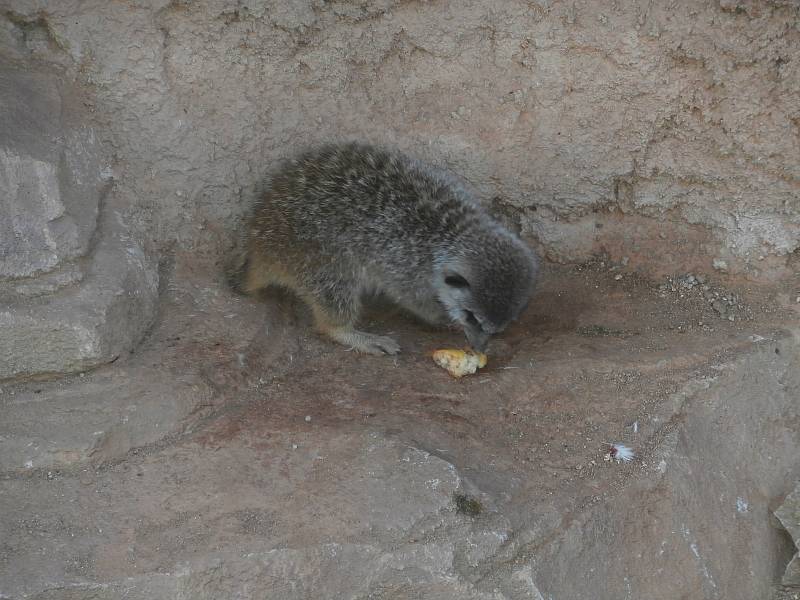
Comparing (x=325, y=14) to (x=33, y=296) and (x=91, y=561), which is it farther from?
(x=91, y=561)

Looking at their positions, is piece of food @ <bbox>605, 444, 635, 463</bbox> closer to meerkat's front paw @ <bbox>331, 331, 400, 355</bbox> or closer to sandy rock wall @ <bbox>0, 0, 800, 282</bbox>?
meerkat's front paw @ <bbox>331, 331, 400, 355</bbox>

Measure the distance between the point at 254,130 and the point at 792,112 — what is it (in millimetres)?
2427

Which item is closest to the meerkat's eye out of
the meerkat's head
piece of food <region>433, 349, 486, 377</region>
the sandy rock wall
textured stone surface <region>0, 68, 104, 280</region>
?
the meerkat's head

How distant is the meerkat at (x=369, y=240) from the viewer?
3.60m

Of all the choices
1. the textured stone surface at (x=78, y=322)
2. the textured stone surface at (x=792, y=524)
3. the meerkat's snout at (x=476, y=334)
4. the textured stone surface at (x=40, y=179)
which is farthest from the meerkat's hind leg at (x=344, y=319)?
the textured stone surface at (x=792, y=524)

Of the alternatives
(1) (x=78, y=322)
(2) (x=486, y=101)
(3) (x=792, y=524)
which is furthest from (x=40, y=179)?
(3) (x=792, y=524)

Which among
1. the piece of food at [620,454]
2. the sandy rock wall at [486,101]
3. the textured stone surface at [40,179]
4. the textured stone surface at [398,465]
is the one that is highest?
the sandy rock wall at [486,101]

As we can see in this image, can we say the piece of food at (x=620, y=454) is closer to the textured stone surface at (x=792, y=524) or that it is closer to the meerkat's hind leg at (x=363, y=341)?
the textured stone surface at (x=792, y=524)

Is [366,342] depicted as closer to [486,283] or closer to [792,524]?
[486,283]

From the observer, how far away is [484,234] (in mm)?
3633

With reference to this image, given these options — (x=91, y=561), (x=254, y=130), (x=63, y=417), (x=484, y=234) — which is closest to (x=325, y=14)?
(x=254, y=130)

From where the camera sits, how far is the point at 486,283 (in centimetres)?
347

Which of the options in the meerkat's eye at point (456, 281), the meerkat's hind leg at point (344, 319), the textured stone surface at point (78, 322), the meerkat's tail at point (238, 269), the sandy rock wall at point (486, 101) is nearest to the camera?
the textured stone surface at point (78, 322)

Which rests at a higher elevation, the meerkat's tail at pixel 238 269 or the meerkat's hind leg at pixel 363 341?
the meerkat's tail at pixel 238 269
